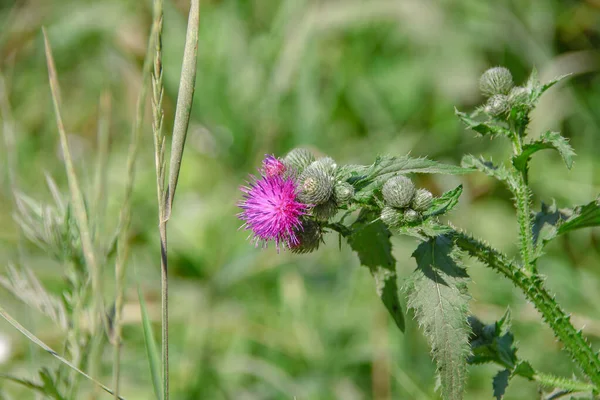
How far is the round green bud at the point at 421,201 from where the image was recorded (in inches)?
42.4

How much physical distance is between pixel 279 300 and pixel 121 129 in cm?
159

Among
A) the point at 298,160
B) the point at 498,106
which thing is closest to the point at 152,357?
the point at 298,160

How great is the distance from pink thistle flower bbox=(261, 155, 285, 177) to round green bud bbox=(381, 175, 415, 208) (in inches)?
8.4

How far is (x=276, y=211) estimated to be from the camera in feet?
3.77

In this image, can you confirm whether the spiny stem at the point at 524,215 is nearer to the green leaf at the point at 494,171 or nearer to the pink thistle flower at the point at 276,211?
the green leaf at the point at 494,171

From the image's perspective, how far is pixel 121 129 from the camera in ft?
12.5

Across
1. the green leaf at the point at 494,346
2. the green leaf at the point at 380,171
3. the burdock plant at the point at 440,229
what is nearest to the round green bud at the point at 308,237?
the burdock plant at the point at 440,229

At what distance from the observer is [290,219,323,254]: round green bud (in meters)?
1.16

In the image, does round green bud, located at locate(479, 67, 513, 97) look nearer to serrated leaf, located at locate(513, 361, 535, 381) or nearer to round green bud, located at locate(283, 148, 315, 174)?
round green bud, located at locate(283, 148, 315, 174)

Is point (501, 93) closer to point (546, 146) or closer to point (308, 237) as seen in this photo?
point (546, 146)

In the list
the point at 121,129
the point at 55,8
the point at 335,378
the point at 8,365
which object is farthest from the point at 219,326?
the point at 55,8

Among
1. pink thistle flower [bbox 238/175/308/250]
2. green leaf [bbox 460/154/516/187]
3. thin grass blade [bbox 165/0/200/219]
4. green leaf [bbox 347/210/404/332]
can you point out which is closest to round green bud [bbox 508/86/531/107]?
green leaf [bbox 460/154/516/187]

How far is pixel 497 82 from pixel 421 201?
301 mm

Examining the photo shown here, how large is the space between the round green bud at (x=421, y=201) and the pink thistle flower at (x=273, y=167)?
26 cm
